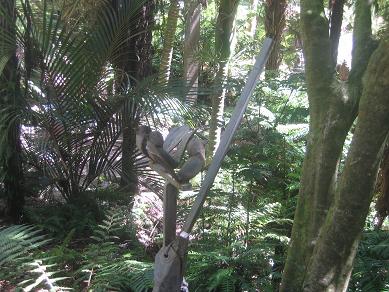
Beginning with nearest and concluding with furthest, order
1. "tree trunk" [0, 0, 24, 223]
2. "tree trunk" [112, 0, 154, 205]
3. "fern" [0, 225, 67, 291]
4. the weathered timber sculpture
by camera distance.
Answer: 1. the weathered timber sculpture
2. "fern" [0, 225, 67, 291]
3. "tree trunk" [0, 0, 24, 223]
4. "tree trunk" [112, 0, 154, 205]

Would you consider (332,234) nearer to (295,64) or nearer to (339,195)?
(339,195)

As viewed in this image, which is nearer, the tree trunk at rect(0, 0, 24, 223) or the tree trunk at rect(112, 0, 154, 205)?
the tree trunk at rect(0, 0, 24, 223)

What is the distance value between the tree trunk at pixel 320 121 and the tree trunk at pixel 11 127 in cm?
232

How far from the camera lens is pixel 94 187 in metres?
5.02

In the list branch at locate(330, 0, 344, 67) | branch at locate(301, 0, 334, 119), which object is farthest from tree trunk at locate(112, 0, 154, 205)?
branch at locate(301, 0, 334, 119)

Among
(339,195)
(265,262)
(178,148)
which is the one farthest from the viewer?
(265,262)

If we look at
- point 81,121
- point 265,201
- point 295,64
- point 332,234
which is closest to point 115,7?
point 81,121

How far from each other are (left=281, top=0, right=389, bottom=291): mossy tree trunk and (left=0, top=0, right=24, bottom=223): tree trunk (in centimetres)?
234

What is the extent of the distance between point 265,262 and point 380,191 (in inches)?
46.5

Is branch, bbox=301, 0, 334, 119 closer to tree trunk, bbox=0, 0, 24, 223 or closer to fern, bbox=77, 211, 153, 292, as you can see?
fern, bbox=77, 211, 153, 292

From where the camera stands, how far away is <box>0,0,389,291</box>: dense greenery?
254cm

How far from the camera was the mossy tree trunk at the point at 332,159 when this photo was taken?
1.97 m

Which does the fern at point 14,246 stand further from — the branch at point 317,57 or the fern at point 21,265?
the branch at point 317,57

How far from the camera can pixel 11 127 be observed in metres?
3.86
